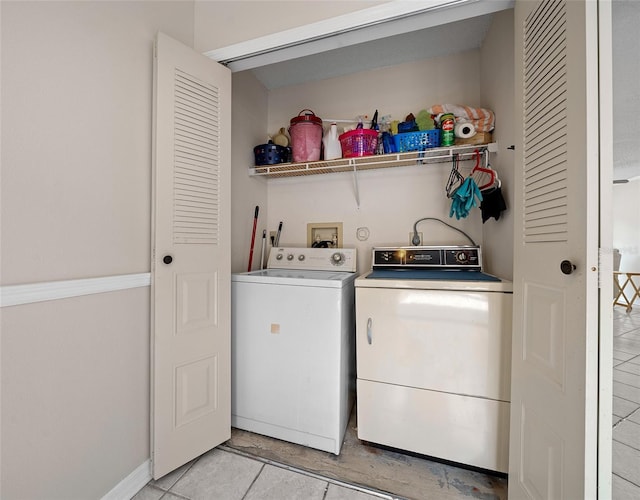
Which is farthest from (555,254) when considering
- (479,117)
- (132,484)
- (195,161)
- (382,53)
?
(132,484)

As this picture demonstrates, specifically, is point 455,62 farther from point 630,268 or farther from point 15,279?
point 15,279

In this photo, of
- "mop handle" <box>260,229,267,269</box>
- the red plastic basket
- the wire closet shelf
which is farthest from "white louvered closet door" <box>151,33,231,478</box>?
the red plastic basket

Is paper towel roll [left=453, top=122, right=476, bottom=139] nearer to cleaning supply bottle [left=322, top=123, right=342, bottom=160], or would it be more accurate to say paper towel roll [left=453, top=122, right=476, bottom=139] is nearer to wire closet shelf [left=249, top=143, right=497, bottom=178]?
wire closet shelf [left=249, top=143, right=497, bottom=178]

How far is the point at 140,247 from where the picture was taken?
1255mm

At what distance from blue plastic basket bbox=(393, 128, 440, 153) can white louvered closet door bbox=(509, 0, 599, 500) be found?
631 millimetres

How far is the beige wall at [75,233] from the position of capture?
33.8 inches

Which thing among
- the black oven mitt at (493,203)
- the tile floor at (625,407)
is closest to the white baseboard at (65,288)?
the tile floor at (625,407)

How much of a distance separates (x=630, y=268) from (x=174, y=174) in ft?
5.92

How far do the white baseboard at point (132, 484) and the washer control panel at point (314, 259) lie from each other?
55.0 inches

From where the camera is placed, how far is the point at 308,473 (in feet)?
4.39

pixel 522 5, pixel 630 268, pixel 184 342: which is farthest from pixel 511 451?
pixel 522 5

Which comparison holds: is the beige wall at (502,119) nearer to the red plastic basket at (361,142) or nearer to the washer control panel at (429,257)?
the washer control panel at (429,257)

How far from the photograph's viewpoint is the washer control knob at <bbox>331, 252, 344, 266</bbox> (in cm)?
204

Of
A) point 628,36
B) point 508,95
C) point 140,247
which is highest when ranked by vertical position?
point 508,95
